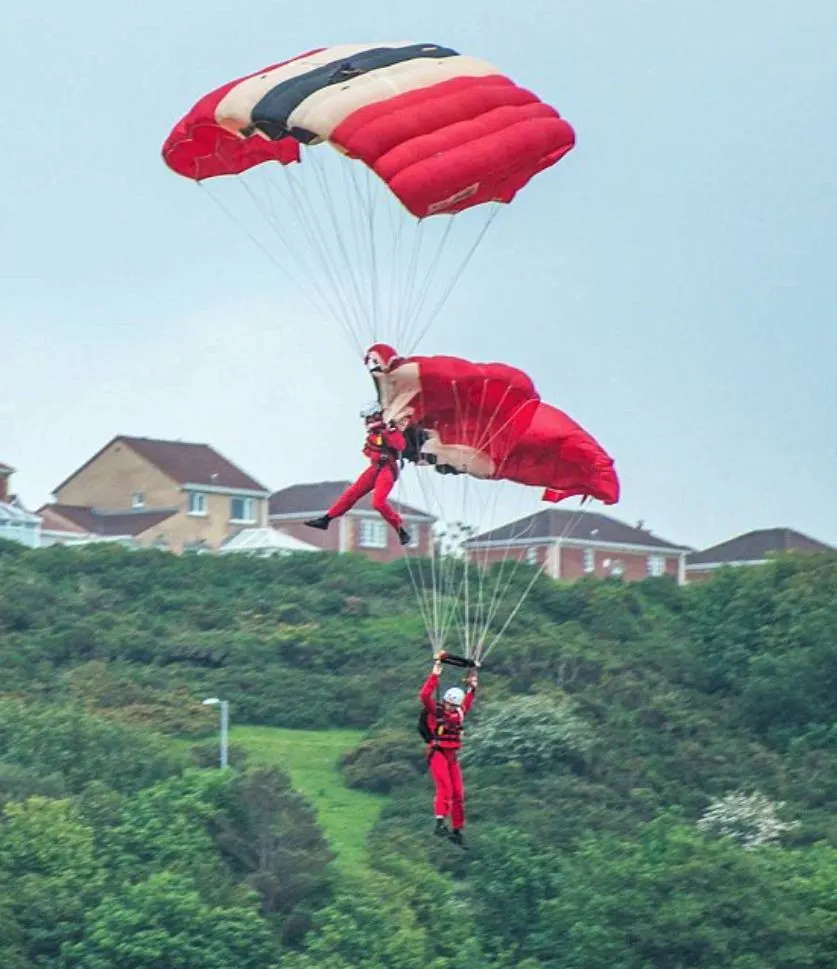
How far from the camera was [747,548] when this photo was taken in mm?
121312

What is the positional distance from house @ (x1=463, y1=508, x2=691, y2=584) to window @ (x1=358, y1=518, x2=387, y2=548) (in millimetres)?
4716

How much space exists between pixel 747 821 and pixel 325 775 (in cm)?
883

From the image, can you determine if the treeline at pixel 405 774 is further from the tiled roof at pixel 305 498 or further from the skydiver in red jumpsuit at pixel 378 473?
the tiled roof at pixel 305 498

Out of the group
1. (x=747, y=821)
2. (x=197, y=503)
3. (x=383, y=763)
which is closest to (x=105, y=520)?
(x=197, y=503)

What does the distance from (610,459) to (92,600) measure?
4728 centimetres

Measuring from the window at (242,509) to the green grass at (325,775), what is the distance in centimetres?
4253

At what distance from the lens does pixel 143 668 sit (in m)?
73.5

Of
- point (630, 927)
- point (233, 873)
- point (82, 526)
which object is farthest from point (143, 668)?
point (82, 526)

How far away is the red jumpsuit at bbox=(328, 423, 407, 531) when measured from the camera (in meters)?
32.0

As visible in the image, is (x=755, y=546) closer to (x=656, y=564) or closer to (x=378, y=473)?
(x=656, y=564)

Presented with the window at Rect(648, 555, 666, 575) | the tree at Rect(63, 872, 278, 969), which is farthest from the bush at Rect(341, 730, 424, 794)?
the window at Rect(648, 555, 666, 575)

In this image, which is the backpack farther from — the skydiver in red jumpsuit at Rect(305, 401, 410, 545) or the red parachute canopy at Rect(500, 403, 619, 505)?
the red parachute canopy at Rect(500, 403, 619, 505)

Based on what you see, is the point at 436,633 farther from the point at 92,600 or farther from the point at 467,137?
the point at 92,600

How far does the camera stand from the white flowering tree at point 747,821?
63.2 m
